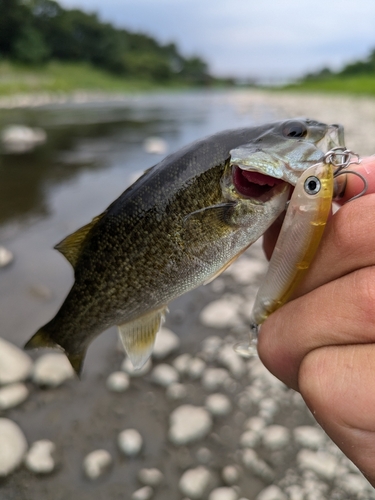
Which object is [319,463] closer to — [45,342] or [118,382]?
[118,382]

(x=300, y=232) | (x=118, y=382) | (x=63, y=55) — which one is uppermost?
(x=63, y=55)

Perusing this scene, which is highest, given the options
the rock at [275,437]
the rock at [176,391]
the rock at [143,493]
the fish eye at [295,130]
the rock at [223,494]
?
the fish eye at [295,130]

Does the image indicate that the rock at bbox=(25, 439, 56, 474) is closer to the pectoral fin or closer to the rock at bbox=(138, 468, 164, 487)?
the rock at bbox=(138, 468, 164, 487)

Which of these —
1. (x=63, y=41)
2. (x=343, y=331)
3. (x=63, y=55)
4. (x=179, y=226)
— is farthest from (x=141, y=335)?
(x=63, y=41)

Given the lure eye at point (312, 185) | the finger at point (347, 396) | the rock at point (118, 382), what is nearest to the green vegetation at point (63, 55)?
the rock at point (118, 382)

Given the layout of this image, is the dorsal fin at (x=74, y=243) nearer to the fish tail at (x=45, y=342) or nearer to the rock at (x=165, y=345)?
the fish tail at (x=45, y=342)

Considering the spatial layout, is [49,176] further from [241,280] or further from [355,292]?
[355,292]

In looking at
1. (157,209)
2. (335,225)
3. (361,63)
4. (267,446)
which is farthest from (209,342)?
(361,63)
